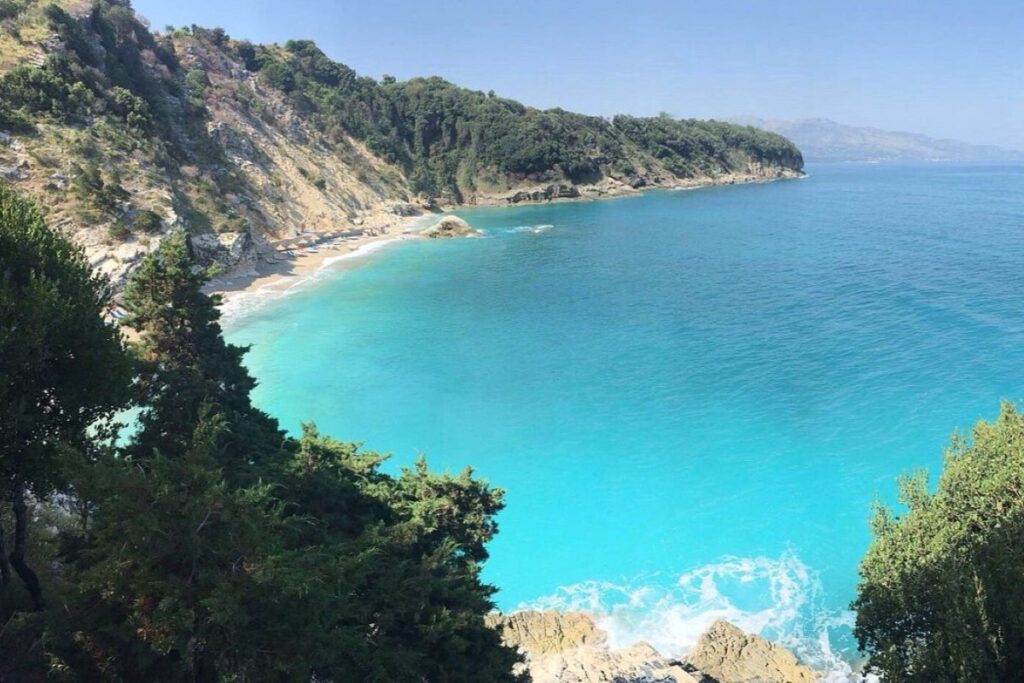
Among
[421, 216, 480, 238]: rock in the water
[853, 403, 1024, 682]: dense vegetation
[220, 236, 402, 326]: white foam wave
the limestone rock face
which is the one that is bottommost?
the limestone rock face

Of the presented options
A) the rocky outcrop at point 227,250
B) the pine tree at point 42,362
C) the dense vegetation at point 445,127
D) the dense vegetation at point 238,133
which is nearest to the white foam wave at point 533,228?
the dense vegetation at point 238,133

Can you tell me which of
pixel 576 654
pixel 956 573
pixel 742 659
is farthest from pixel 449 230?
pixel 956 573

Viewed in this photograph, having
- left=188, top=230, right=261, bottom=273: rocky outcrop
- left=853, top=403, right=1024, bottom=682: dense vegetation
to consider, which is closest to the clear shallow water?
left=853, top=403, right=1024, bottom=682: dense vegetation

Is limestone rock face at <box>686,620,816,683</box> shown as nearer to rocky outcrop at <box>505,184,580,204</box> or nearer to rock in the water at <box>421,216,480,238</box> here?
rock in the water at <box>421,216,480,238</box>

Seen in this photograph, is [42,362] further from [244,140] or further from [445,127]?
[445,127]

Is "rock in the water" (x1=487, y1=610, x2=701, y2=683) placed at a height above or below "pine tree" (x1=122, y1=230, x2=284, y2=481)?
below

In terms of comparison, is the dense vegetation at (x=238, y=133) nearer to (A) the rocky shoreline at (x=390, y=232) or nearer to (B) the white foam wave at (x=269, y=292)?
(A) the rocky shoreline at (x=390, y=232)
